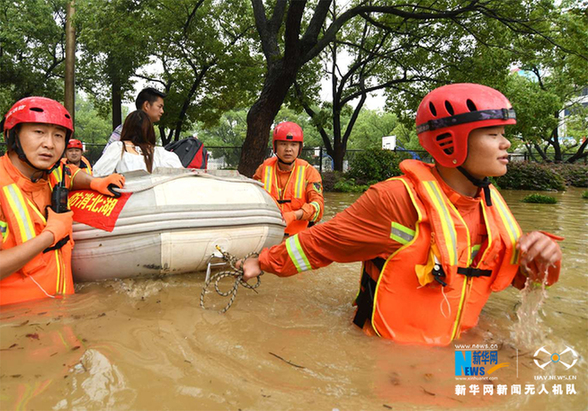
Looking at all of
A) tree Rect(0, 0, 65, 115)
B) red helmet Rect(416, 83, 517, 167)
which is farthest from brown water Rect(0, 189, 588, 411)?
tree Rect(0, 0, 65, 115)

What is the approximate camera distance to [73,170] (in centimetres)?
355

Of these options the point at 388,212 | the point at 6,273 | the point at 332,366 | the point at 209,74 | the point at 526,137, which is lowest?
the point at 332,366

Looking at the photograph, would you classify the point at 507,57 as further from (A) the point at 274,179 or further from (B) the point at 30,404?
(B) the point at 30,404

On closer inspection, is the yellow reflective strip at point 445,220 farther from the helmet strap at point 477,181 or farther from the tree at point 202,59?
the tree at point 202,59

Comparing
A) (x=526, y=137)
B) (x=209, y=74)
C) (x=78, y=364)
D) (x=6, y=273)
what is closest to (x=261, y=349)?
(x=78, y=364)

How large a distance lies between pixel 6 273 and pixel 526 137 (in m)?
27.0

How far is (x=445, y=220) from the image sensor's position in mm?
2266

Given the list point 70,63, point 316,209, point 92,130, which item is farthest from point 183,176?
point 92,130

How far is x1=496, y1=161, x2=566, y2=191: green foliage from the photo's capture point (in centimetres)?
1622

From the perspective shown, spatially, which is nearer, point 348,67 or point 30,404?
point 30,404

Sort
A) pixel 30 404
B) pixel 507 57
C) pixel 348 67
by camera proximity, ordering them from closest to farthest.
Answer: pixel 30 404 → pixel 507 57 → pixel 348 67

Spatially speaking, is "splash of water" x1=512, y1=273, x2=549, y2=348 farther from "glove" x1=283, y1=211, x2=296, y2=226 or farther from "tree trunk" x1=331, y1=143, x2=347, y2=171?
"tree trunk" x1=331, y1=143, x2=347, y2=171

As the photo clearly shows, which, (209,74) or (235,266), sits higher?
(209,74)

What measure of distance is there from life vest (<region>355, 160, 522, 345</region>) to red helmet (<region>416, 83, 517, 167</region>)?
0.63ft
